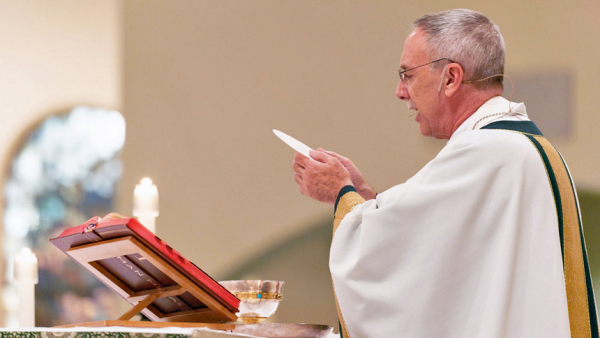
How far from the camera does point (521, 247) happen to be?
1787mm

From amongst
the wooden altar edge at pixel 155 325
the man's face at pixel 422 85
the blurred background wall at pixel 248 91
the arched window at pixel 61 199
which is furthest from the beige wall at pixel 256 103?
the wooden altar edge at pixel 155 325

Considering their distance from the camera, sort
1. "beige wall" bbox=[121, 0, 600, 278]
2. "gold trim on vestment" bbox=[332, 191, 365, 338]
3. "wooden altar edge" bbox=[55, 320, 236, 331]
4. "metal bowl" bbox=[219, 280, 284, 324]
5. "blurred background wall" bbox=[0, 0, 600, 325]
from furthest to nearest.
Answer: "beige wall" bbox=[121, 0, 600, 278] → "blurred background wall" bbox=[0, 0, 600, 325] → "metal bowl" bbox=[219, 280, 284, 324] → "gold trim on vestment" bbox=[332, 191, 365, 338] → "wooden altar edge" bbox=[55, 320, 236, 331]

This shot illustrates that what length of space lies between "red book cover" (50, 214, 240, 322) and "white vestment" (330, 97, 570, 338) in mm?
378

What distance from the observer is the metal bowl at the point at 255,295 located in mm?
2289

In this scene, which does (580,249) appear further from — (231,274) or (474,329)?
(231,274)

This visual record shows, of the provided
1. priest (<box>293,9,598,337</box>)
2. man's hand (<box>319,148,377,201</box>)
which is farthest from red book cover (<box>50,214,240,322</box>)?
man's hand (<box>319,148,377,201</box>)

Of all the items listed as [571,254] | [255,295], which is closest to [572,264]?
[571,254]

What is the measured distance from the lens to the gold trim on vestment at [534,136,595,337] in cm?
188

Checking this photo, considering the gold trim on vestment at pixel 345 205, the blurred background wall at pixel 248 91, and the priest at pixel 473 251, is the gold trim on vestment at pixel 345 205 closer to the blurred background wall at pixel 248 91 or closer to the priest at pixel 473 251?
the priest at pixel 473 251

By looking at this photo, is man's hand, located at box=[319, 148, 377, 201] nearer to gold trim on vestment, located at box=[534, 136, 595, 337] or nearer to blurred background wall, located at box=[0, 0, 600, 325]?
gold trim on vestment, located at box=[534, 136, 595, 337]

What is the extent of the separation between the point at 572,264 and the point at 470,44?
742 mm

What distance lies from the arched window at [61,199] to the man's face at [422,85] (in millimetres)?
3446

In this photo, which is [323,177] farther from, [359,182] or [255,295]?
[255,295]

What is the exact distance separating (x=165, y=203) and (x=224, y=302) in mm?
3297
